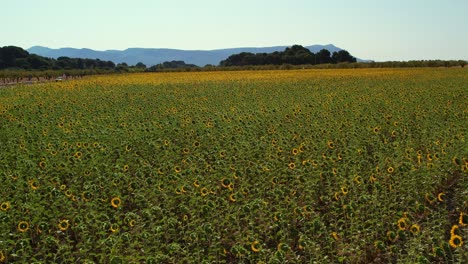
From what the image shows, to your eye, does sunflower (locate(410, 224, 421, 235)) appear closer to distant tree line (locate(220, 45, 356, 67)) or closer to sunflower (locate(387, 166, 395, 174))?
sunflower (locate(387, 166, 395, 174))

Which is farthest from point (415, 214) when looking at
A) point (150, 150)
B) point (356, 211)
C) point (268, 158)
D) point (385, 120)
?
point (385, 120)

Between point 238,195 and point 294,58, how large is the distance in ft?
233

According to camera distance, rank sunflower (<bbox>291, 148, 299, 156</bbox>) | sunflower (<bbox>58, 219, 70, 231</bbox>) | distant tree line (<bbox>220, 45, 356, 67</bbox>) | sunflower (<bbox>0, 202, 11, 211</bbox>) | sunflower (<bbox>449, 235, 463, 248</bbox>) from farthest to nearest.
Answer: distant tree line (<bbox>220, 45, 356, 67</bbox>), sunflower (<bbox>291, 148, 299, 156</bbox>), sunflower (<bbox>0, 202, 11, 211</bbox>), sunflower (<bbox>58, 219, 70, 231</bbox>), sunflower (<bbox>449, 235, 463, 248</bbox>)

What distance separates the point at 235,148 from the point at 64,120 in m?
6.27

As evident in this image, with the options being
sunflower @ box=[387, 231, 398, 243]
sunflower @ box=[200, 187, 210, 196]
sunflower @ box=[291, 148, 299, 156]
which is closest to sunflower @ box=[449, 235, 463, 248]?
sunflower @ box=[387, 231, 398, 243]

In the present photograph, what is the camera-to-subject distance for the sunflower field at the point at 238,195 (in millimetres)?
4900

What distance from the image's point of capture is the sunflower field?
16.1 ft

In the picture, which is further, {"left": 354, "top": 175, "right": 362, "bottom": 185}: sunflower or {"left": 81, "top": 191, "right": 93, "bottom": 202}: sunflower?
{"left": 354, "top": 175, "right": 362, "bottom": 185}: sunflower

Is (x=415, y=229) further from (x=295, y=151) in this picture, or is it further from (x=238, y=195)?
(x=295, y=151)

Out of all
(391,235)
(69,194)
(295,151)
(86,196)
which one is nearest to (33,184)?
(69,194)

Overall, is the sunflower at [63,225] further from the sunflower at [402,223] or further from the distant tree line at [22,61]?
the distant tree line at [22,61]

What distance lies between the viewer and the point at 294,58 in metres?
75.4

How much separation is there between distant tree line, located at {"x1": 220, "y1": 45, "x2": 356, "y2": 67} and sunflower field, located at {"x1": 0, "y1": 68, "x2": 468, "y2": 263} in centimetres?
6560

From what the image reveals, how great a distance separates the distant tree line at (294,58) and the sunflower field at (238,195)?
6560cm
